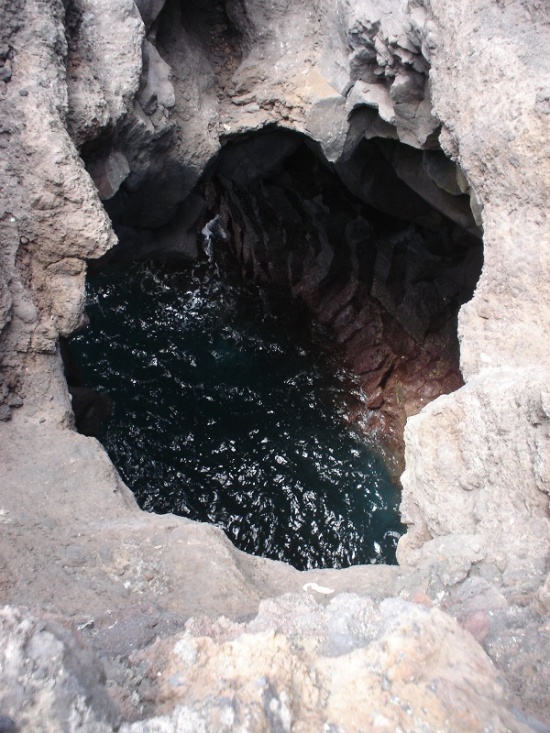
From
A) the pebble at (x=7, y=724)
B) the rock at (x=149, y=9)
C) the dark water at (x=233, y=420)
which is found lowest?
the dark water at (x=233, y=420)

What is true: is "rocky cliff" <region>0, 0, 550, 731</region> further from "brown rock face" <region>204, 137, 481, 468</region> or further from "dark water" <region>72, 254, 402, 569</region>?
"dark water" <region>72, 254, 402, 569</region>

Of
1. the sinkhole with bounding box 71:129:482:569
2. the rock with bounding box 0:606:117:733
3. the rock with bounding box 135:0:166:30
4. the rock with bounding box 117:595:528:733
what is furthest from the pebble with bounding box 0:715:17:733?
the rock with bounding box 135:0:166:30

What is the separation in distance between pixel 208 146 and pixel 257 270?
2.57 meters

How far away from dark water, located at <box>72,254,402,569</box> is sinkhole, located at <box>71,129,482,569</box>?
0.01 m

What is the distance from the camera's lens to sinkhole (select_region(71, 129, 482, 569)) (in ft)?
17.0

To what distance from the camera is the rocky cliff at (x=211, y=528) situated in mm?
1322

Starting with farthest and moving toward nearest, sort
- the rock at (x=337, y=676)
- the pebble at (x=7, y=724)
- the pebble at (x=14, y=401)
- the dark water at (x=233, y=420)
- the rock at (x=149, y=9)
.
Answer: the dark water at (x=233, y=420)
the rock at (x=149, y=9)
the pebble at (x=14, y=401)
the rock at (x=337, y=676)
the pebble at (x=7, y=724)

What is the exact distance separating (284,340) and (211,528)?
4.45 meters

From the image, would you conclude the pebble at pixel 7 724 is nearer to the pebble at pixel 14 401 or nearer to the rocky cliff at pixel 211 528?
the rocky cliff at pixel 211 528

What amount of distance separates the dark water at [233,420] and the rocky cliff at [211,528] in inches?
40.8

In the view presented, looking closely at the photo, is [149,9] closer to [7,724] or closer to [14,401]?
[14,401]

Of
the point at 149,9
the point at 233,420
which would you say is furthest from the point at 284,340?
the point at 149,9

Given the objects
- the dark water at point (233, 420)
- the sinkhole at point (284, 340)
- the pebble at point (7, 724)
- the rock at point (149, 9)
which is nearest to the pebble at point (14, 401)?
the sinkhole at point (284, 340)

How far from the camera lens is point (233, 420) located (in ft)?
19.2
